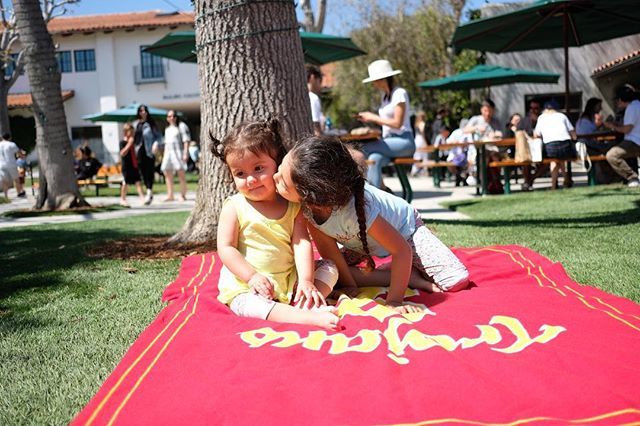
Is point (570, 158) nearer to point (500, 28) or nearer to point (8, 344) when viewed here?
point (500, 28)

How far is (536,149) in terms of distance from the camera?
12.2 m

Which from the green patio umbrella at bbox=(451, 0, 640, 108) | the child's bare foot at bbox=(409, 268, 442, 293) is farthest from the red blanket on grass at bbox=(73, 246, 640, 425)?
the green patio umbrella at bbox=(451, 0, 640, 108)

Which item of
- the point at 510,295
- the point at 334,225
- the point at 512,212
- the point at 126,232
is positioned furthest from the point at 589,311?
the point at 126,232

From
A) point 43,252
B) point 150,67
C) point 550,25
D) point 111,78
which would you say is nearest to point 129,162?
point 43,252

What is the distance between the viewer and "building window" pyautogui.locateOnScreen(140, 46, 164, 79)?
125 feet

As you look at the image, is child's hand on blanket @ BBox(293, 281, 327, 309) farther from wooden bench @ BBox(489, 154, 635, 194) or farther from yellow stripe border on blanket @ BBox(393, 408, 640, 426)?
wooden bench @ BBox(489, 154, 635, 194)

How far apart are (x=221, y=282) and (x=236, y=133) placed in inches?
34.2

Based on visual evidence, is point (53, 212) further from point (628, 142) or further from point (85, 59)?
point (85, 59)

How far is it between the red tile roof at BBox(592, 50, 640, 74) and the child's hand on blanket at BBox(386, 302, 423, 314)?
17.0m

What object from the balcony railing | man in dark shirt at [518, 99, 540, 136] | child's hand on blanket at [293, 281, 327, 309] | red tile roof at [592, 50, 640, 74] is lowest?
child's hand on blanket at [293, 281, 327, 309]

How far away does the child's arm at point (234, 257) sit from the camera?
348 cm

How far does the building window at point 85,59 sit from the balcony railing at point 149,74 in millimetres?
2611

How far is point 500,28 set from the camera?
11086 millimetres

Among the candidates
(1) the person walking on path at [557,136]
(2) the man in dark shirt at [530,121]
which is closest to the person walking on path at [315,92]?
(1) the person walking on path at [557,136]
